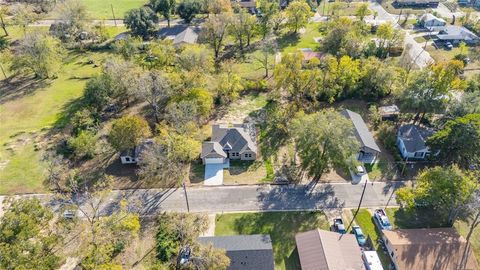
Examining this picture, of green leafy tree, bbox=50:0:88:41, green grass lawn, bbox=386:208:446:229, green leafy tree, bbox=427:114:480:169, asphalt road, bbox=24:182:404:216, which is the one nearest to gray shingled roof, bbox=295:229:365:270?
asphalt road, bbox=24:182:404:216

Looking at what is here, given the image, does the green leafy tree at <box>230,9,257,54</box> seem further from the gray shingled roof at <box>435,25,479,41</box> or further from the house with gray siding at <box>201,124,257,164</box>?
the gray shingled roof at <box>435,25,479,41</box>

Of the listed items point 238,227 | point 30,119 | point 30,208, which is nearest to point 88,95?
point 30,119

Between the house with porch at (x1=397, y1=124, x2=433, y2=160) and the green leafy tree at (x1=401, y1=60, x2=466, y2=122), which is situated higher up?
the green leafy tree at (x1=401, y1=60, x2=466, y2=122)

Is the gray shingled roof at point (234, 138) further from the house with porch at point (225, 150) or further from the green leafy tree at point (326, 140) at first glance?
the green leafy tree at point (326, 140)

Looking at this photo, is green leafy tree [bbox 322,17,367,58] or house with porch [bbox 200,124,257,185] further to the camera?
green leafy tree [bbox 322,17,367,58]

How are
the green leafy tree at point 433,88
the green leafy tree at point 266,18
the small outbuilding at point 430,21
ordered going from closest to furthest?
1. the green leafy tree at point 433,88
2. the green leafy tree at point 266,18
3. the small outbuilding at point 430,21

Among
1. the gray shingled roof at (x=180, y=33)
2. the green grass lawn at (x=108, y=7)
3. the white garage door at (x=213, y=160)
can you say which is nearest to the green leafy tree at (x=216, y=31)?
the gray shingled roof at (x=180, y=33)
